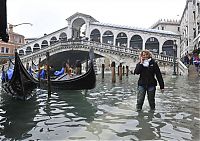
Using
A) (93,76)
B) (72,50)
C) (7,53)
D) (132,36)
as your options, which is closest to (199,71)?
(93,76)

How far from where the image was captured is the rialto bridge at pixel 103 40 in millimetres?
21848

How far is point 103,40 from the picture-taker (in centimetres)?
2841

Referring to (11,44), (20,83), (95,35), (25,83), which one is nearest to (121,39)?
(95,35)

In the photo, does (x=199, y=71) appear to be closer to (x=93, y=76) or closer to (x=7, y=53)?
(x=93, y=76)

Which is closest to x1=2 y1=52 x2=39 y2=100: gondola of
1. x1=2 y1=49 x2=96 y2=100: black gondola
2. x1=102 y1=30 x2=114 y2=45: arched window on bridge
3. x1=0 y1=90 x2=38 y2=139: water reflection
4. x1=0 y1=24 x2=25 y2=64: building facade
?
x1=2 y1=49 x2=96 y2=100: black gondola

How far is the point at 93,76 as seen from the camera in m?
7.10

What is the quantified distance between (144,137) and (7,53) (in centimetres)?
3200

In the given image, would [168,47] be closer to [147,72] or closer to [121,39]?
[121,39]

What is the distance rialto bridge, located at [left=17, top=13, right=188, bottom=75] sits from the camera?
2185 cm

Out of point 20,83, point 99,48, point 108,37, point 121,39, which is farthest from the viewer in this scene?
point 108,37

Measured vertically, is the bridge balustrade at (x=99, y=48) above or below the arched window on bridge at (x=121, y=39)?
below

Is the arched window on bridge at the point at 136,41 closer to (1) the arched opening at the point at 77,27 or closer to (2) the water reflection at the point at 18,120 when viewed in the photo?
(1) the arched opening at the point at 77,27

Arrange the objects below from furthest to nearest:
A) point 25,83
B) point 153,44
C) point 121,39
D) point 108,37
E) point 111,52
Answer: point 108,37 < point 121,39 < point 153,44 < point 111,52 < point 25,83

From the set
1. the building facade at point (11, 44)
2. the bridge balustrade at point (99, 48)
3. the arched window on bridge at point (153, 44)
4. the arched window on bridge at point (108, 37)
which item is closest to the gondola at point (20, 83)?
the bridge balustrade at point (99, 48)
